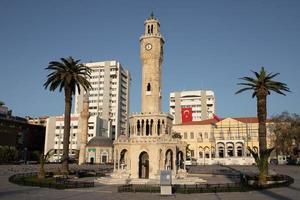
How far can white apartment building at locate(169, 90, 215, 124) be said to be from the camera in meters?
182

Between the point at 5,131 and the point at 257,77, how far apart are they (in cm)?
9223

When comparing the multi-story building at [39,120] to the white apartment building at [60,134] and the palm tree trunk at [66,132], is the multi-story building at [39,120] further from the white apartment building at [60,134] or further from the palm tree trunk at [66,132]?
the palm tree trunk at [66,132]

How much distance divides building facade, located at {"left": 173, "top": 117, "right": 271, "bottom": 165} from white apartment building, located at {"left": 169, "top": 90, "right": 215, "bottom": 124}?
206 feet

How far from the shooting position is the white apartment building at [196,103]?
182m

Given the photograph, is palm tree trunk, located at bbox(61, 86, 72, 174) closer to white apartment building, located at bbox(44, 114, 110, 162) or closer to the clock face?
the clock face

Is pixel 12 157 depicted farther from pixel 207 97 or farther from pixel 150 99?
pixel 207 97

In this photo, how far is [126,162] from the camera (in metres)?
46.8

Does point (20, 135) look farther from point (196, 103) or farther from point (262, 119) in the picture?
point (262, 119)

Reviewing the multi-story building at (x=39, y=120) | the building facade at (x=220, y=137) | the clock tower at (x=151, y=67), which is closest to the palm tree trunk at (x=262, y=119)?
the clock tower at (x=151, y=67)

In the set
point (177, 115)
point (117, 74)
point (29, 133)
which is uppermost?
point (117, 74)

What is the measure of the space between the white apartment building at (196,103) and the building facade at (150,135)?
438 feet

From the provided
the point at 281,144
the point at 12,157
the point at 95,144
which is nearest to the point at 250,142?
the point at 281,144

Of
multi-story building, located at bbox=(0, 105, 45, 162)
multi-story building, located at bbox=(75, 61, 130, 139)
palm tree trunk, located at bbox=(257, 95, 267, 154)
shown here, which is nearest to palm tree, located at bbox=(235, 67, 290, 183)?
palm tree trunk, located at bbox=(257, 95, 267, 154)

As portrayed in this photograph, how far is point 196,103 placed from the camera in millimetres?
183500
